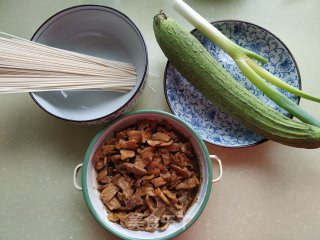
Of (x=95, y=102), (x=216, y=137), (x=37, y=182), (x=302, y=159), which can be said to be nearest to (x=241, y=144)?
(x=216, y=137)

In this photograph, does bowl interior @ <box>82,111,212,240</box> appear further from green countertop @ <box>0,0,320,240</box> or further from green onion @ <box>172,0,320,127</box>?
green onion @ <box>172,0,320,127</box>

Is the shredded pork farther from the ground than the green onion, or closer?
closer

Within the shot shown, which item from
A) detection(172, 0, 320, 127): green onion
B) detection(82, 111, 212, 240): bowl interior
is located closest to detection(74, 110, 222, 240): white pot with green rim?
detection(82, 111, 212, 240): bowl interior

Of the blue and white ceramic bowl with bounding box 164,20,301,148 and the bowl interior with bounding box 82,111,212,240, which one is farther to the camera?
the blue and white ceramic bowl with bounding box 164,20,301,148

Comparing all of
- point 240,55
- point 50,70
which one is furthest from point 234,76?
point 50,70

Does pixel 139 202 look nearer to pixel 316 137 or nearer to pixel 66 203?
pixel 66 203

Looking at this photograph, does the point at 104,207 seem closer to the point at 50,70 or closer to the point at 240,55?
the point at 50,70

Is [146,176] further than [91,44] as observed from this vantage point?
No
